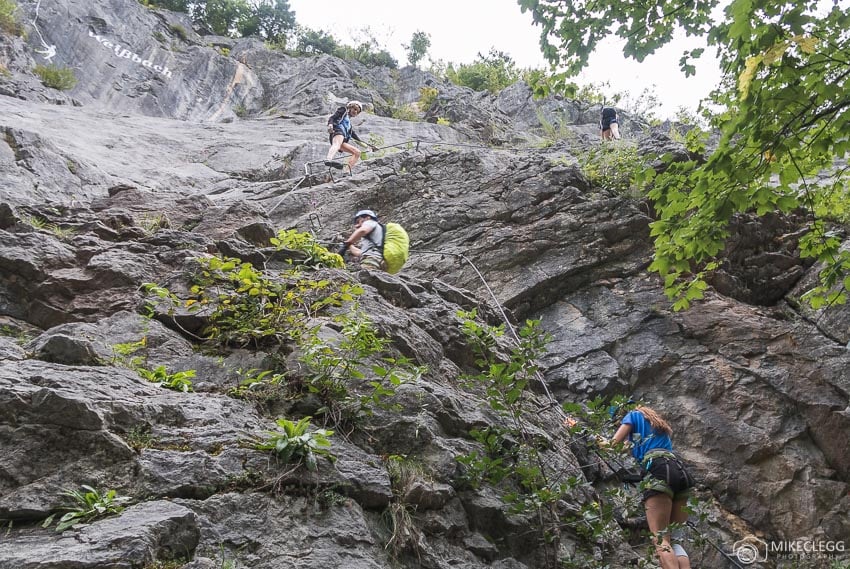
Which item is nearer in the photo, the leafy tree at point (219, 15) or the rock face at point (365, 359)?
the rock face at point (365, 359)

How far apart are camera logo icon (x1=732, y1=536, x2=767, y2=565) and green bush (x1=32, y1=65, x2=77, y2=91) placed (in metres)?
21.4

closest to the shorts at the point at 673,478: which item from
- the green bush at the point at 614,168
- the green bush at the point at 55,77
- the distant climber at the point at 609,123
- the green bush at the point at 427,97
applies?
the green bush at the point at 614,168

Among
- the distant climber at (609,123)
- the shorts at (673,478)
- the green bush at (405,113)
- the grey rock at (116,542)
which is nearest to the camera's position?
the grey rock at (116,542)

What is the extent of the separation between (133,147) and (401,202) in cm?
661

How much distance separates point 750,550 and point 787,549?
0.54 meters

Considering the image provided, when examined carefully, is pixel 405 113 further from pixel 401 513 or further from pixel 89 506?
pixel 89 506

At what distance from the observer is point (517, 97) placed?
90.5 feet

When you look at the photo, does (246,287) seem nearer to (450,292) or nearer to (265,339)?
(265,339)

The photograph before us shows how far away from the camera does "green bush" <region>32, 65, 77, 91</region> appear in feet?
62.6

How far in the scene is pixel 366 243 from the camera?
8602 mm

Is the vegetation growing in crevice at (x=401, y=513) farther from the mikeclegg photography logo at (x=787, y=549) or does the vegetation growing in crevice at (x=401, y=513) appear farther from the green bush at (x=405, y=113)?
the green bush at (x=405, y=113)

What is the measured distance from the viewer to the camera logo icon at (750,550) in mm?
7250

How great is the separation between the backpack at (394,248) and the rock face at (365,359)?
74 centimetres

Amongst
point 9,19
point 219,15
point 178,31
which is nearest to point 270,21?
point 219,15
